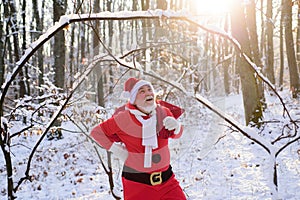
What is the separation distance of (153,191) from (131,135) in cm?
52

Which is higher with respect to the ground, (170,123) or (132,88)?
(132,88)

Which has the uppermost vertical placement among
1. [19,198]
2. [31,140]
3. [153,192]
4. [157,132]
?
[157,132]

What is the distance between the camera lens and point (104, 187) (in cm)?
603

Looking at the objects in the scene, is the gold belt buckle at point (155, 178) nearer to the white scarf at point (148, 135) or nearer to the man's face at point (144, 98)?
the white scarf at point (148, 135)

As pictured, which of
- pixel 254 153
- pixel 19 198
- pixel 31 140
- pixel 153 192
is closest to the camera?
pixel 153 192

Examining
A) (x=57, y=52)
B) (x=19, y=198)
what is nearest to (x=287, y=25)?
(x=57, y=52)

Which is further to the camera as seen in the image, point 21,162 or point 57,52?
point 57,52

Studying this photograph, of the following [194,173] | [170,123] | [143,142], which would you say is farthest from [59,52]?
[170,123]

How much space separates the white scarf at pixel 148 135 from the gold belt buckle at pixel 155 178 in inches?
3.5

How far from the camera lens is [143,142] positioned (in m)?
2.84

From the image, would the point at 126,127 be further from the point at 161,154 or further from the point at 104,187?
the point at 104,187

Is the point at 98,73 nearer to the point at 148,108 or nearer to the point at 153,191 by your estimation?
the point at 148,108

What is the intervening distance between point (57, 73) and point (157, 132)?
28.7ft

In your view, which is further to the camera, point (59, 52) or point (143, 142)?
point (59, 52)
